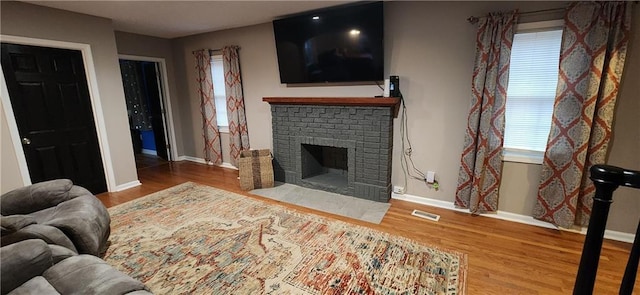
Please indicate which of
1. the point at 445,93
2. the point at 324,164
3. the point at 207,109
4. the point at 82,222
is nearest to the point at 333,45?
the point at 445,93

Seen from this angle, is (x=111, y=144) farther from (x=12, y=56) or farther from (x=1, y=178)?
(x=12, y=56)

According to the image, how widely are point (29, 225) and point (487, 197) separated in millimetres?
3884

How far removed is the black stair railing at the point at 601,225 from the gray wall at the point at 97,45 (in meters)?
4.59

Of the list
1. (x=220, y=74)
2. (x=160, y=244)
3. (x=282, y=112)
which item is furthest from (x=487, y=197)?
(x=220, y=74)

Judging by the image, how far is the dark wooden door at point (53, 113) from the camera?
A: 118 inches

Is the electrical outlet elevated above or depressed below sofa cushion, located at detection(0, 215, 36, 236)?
below

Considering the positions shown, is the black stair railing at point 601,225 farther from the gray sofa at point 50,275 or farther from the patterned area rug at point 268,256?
the gray sofa at point 50,275

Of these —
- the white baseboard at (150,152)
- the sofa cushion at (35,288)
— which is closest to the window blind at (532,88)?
the sofa cushion at (35,288)

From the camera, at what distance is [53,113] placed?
10.7 feet

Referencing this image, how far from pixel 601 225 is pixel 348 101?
8.74 feet

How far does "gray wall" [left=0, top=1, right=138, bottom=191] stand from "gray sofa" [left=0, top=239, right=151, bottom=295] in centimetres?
231

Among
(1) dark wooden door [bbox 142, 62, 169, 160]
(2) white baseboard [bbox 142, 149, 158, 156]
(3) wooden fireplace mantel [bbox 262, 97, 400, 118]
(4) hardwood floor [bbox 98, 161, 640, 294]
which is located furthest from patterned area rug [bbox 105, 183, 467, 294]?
(2) white baseboard [bbox 142, 149, 158, 156]

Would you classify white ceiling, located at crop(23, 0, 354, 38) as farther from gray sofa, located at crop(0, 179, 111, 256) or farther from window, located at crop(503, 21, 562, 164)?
gray sofa, located at crop(0, 179, 111, 256)

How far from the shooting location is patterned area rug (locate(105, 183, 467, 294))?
1.94 meters
